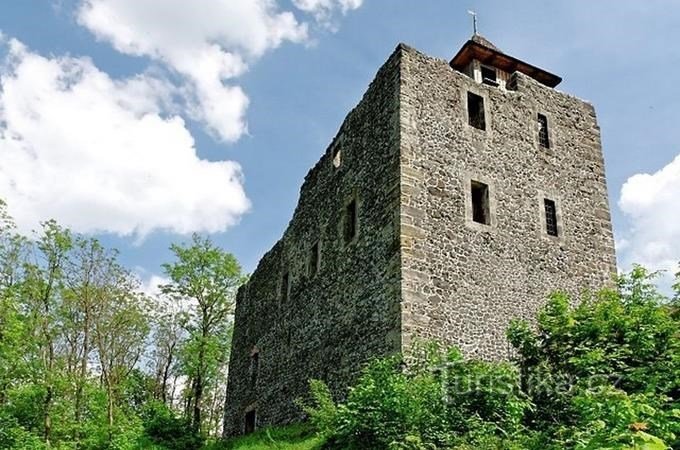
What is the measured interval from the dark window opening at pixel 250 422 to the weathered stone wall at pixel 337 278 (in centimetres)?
40

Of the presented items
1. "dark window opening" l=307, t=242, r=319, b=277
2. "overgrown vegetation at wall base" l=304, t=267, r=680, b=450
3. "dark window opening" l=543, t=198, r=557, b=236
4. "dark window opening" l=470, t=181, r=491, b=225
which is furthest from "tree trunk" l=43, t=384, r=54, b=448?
"dark window opening" l=543, t=198, r=557, b=236

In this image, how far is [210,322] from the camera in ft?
113

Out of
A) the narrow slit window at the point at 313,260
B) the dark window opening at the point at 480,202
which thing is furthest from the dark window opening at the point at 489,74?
the narrow slit window at the point at 313,260

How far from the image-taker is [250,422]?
22406mm

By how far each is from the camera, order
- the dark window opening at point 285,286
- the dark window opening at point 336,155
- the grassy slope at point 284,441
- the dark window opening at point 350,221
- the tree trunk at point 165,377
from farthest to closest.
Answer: the tree trunk at point 165,377 → the dark window opening at point 285,286 → the dark window opening at point 336,155 → the dark window opening at point 350,221 → the grassy slope at point 284,441

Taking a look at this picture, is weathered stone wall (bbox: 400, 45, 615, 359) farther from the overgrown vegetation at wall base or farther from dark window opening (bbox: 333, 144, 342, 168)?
dark window opening (bbox: 333, 144, 342, 168)

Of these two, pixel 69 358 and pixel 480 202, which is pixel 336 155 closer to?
pixel 480 202

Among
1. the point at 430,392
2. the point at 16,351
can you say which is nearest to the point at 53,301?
the point at 16,351

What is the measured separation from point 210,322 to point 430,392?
2472cm

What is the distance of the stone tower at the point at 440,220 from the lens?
1402 centimetres

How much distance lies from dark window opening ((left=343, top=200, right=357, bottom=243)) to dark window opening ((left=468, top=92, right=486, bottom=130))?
3.64 m

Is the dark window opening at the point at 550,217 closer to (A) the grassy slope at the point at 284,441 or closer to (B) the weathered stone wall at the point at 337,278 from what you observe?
(B) the weathered stone wall at the point at 337,278

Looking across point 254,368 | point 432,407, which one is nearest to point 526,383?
point 432,407

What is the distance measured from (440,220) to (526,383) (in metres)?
4.16
